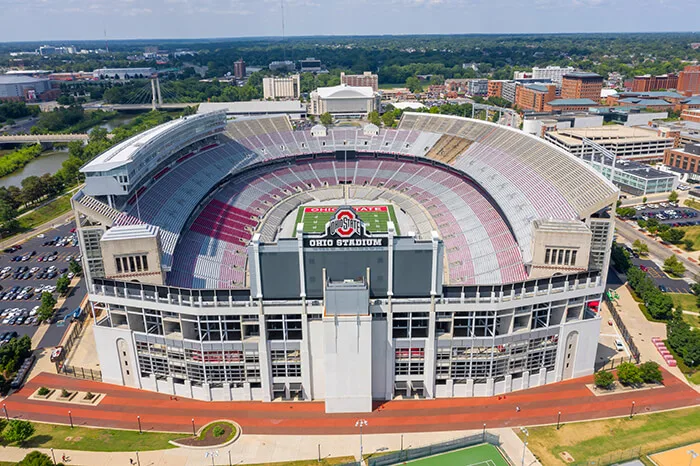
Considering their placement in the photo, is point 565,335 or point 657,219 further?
point 657,219

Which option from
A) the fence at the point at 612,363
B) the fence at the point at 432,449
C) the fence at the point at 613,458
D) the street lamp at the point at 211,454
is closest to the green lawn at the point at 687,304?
the fence at the point at 612,363

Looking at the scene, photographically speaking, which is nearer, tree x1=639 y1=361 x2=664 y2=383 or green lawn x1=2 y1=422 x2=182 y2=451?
green lawn x1=2 y1=422 x2=182 y2=451

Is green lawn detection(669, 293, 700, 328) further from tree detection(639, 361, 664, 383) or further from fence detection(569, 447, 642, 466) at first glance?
fence detection(569, 447, 642, 466)

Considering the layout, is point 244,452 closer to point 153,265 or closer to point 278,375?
point 278,375

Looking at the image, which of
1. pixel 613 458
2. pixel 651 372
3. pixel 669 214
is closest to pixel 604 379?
pixel 651 372

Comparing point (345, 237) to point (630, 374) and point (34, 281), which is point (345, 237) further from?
point (34, 281)

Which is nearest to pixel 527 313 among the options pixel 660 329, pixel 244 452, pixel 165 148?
pixel 660 329

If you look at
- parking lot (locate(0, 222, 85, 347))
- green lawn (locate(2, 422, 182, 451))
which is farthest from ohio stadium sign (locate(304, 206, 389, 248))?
parking lot (locate(0, 222, 85, 347))
